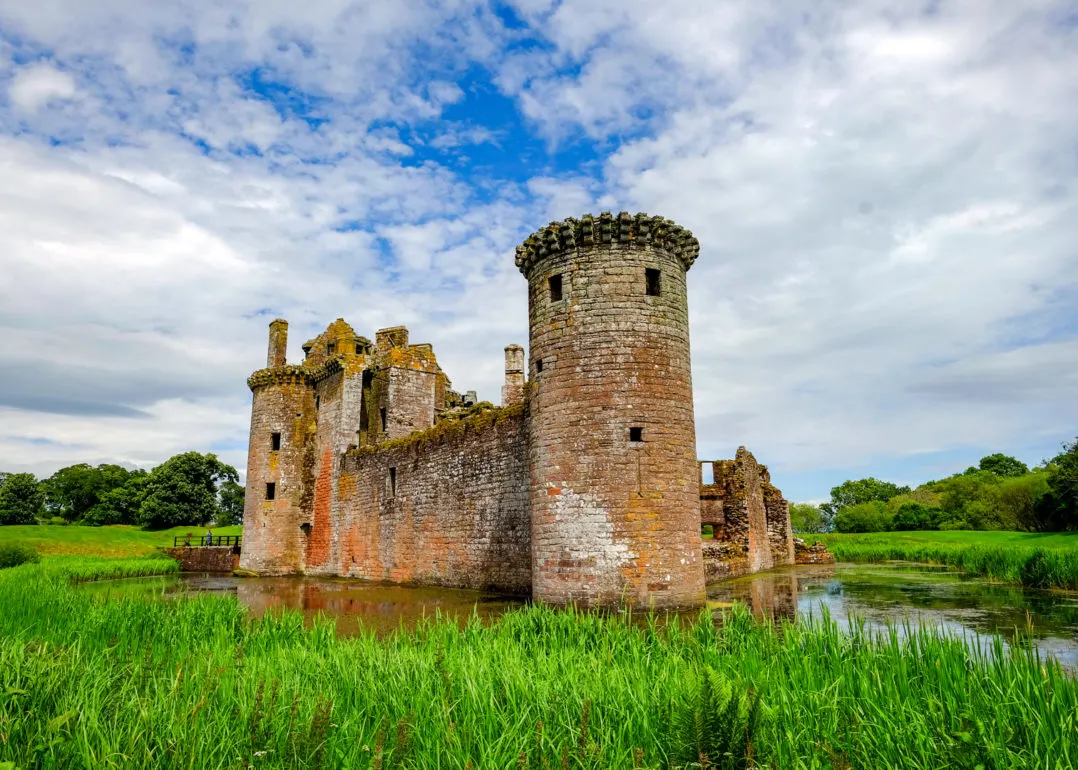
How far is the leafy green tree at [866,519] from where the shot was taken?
61000mm

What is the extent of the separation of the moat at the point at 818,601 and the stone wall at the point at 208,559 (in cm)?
705

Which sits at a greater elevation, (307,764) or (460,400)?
(460,400)

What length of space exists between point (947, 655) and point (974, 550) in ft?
64.1

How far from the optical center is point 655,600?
1145 centimetres

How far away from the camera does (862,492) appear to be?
94.7 metres

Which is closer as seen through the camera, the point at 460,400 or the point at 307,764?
the point at 307,764

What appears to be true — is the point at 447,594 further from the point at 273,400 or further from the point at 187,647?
the point at 273,400

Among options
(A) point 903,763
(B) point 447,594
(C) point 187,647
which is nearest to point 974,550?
(B) point 447,594

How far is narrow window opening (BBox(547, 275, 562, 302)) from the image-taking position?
13.0 metres

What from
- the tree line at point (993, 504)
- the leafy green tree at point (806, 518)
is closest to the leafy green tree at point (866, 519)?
the tree line at point (993, 504)

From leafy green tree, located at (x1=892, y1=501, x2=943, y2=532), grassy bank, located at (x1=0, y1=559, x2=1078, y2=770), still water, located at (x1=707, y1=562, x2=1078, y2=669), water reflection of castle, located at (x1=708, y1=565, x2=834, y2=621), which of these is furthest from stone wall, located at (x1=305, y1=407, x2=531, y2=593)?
leafy green tree, located at (x1=892, y1=501, x2=943, y2=532)

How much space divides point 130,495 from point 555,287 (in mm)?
66121

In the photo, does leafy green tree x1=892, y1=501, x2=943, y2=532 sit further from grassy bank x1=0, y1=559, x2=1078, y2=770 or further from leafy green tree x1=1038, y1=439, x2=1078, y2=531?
grassy bank x1=0, y1=559, x2=1078, y2=770

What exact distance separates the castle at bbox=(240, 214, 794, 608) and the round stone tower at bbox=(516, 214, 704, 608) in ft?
0.09
